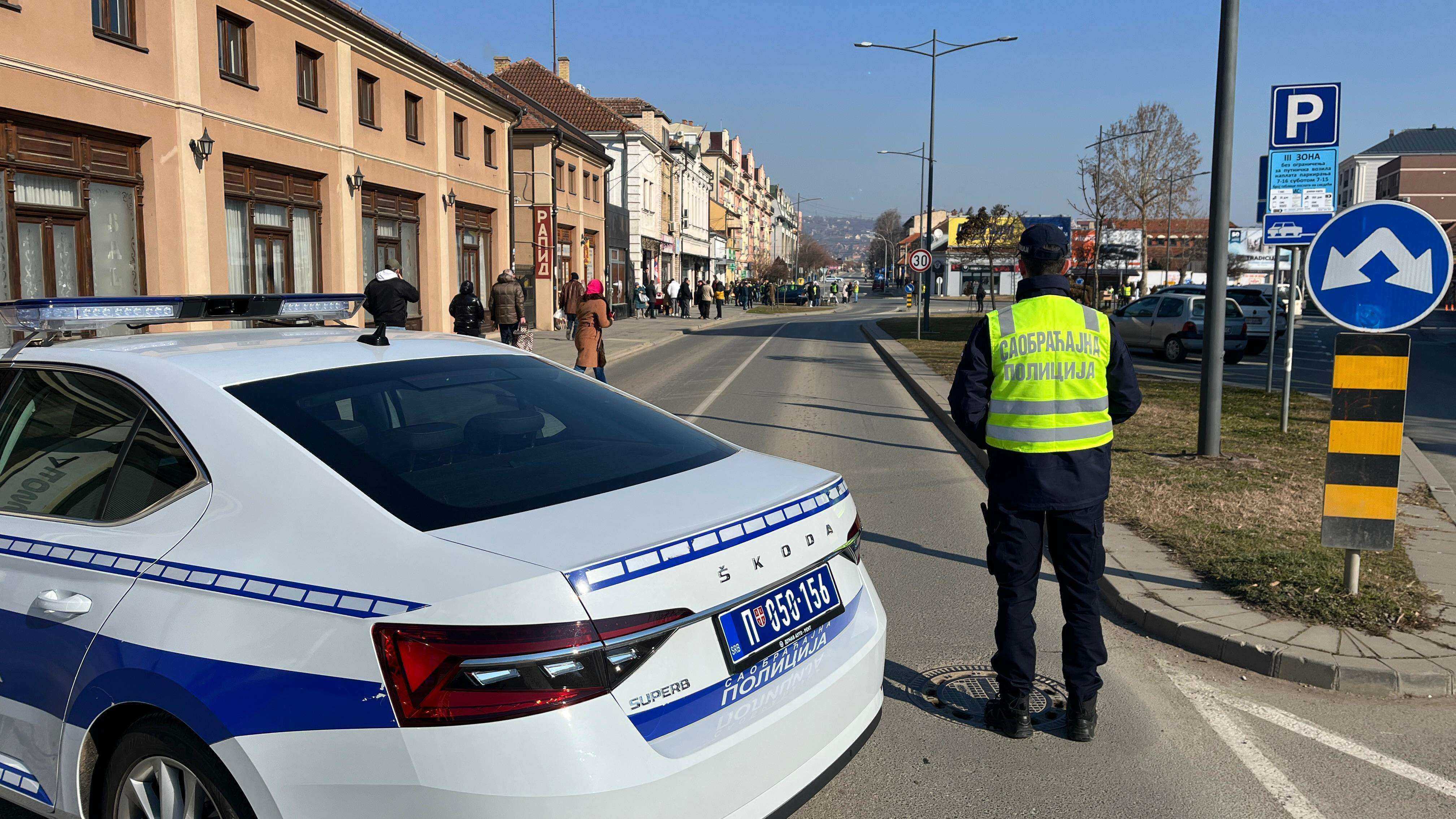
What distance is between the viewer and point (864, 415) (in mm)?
14125

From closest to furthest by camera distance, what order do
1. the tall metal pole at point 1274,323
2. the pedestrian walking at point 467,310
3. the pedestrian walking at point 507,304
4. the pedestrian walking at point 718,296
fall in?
the tall metal pole at point 1274,323 → the pedestrian walking at point 467,310 → the pedestrian walking at point 507,304 → the pedestrian walking at point 718,296

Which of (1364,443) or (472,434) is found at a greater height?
(472,434)

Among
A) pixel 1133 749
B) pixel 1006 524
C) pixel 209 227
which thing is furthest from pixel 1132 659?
pixel 209 227

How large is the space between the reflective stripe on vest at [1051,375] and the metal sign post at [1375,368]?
194 centimetres

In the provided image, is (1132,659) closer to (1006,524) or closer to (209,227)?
(1006,524)

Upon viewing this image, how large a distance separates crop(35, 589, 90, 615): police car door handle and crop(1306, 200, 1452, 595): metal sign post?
16.8ft

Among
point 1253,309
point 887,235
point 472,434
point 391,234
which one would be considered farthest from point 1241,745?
point 887,235

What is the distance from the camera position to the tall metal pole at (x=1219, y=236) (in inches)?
358

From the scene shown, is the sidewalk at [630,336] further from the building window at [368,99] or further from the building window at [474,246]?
the building window at [368,99]

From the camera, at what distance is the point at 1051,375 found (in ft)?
12.6

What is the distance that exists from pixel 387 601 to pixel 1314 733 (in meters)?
3.64

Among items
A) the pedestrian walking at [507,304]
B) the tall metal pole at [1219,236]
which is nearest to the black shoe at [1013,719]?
the tall metal pole at [1219,236]

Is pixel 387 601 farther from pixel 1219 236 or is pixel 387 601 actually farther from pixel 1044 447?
pixel 1219 236

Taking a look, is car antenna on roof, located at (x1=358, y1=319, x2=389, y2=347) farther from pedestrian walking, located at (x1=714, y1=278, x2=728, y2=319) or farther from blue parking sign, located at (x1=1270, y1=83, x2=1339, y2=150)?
pedestrian walking, located at (x1=714, y1=278, x2=728, y2=319)
